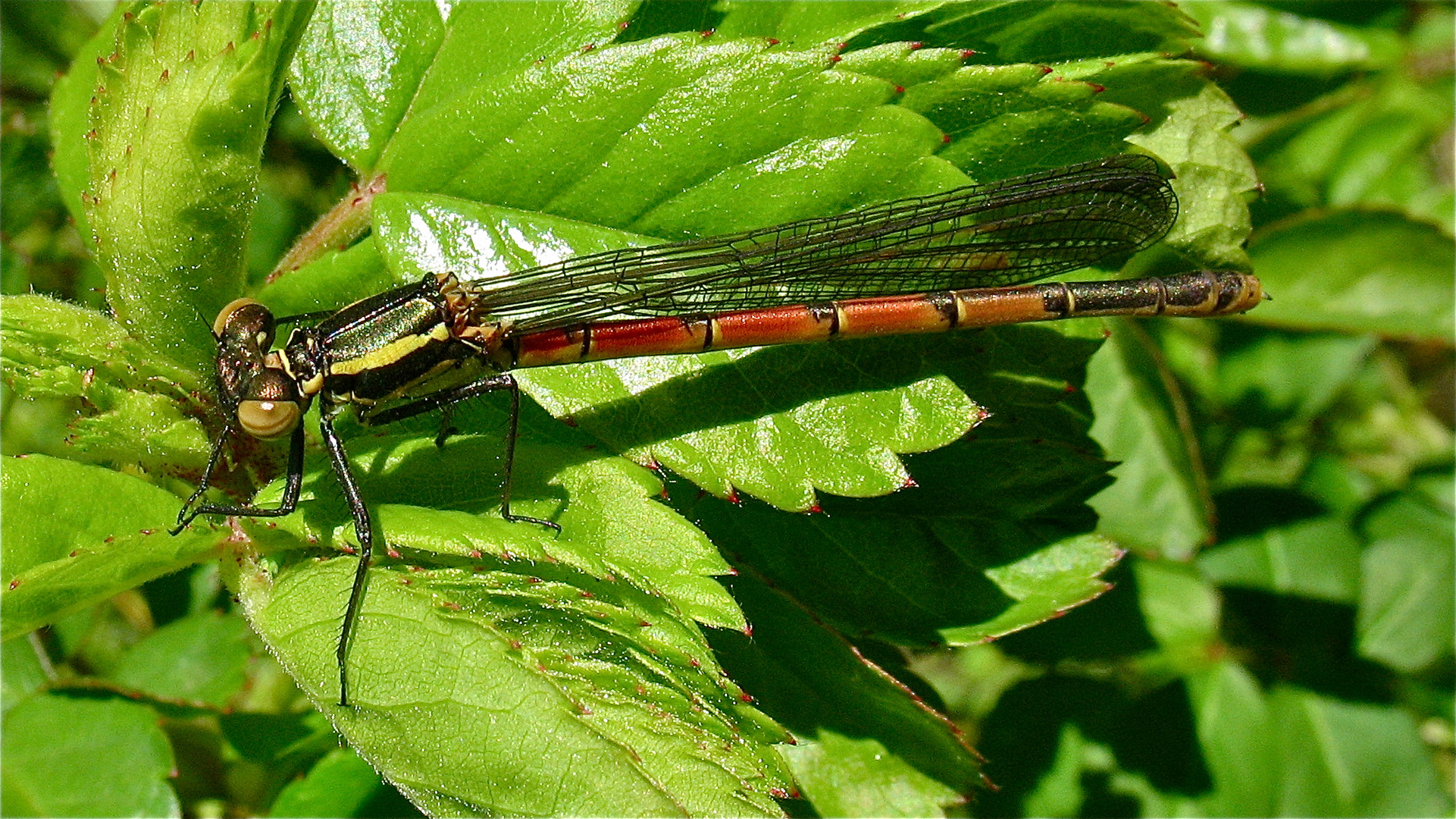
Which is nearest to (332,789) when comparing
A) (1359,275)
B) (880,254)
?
(880,254)

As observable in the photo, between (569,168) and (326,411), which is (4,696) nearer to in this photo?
(326,411)

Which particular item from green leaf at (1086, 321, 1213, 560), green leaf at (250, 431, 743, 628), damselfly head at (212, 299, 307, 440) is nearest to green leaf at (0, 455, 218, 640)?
green leaf at (250, 431, 743, 628)

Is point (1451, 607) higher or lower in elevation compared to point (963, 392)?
lower

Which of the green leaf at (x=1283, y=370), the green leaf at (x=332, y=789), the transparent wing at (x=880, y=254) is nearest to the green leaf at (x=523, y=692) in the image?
the transparent wing at (x=880, y=254)

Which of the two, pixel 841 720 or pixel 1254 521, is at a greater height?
pixel 841 720

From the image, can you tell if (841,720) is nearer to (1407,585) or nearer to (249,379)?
(249,379)

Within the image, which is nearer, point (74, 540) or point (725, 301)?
point (74, 540)

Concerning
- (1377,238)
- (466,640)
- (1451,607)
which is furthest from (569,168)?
(1451,607)
